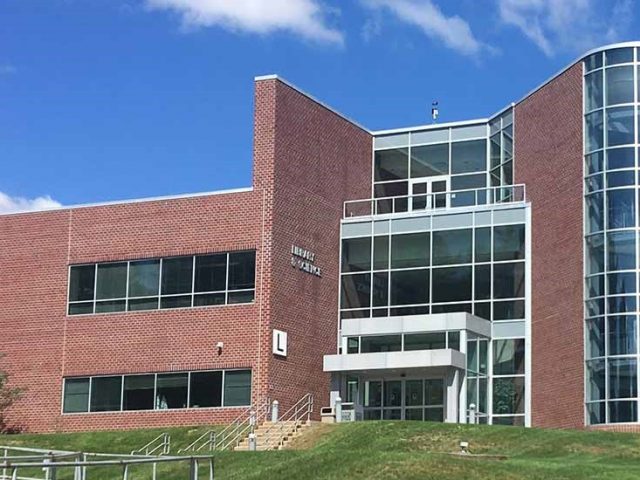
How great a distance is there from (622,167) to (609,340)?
5.57 m

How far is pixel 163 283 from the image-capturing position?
139 ft

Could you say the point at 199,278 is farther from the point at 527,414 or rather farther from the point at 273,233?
the point at 527,414

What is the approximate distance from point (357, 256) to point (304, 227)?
3.28 meters

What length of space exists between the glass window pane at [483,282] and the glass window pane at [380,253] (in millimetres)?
3479

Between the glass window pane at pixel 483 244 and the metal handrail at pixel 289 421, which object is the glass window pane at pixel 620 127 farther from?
the metal handrail at pixel 289 421

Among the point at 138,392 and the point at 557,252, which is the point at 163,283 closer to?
the point at 138,392

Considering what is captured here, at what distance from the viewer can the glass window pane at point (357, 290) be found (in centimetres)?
4488

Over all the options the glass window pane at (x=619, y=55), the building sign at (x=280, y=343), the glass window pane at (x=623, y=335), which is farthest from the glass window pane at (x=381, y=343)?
the glass window pane at (x=619, y=55)

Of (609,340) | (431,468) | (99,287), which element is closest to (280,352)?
(99,287)

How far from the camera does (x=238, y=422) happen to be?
39.6 metres

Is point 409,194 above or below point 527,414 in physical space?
above

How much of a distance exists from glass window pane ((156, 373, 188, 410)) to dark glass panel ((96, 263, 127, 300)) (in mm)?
3547

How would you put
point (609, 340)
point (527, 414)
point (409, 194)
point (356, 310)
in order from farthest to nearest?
point (409, 194) → point (356, 310) → point (527, 414) → point (609, 340)

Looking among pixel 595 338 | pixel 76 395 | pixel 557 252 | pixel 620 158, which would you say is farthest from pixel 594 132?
pixel 76 395
